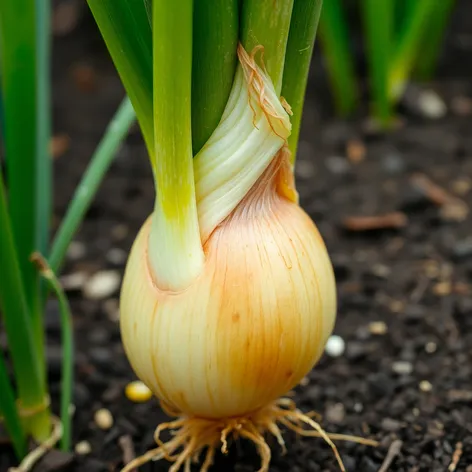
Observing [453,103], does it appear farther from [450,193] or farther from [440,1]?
[450,193]

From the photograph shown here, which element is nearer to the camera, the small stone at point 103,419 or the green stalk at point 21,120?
the green stalk at point 21,120

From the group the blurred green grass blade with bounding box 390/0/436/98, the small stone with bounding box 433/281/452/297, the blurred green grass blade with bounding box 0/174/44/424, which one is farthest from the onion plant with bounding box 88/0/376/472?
the blurred green grass blade with bounding box 390/0/436/98

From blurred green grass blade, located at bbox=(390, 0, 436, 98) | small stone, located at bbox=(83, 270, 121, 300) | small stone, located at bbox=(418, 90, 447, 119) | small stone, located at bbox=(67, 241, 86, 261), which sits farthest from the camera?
small stone, located at bbox=(418, 90, 447, 119)

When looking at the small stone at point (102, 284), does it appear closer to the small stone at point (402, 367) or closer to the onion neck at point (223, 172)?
the small stone at point (402, 367)

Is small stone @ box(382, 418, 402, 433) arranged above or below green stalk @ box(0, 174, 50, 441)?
below

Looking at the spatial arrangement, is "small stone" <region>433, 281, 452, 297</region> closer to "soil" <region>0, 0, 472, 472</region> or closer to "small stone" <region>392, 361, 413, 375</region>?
"soil" <region>0, 0, 472, 472</region>

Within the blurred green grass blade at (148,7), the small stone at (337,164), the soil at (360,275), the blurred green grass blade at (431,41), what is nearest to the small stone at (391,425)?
the soil at (360,275)

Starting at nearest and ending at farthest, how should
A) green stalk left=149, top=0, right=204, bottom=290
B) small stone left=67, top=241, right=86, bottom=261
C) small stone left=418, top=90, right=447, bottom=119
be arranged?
green stalk left=149, top=0, right=204, bottom=290 → small stone left=67, top=241, right=86, bottom=261 → small stone left=418, top=90, right=447, bottom=119

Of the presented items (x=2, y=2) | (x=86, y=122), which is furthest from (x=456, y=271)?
(x=86, y=122)
